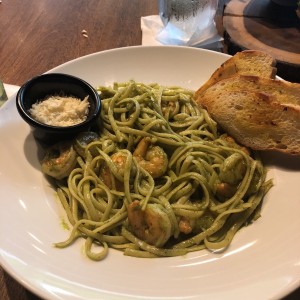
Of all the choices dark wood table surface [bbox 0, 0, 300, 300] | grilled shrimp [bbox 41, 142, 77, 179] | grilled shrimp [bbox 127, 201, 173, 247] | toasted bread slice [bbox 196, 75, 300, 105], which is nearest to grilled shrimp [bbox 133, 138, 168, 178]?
grilled shrimp [bbox 127, 201, 173, 247]

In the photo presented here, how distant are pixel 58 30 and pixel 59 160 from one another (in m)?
2.33

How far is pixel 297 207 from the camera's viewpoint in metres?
2.22

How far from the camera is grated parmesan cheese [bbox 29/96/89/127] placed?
2484 millimetres

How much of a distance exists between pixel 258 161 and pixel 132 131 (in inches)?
34.2

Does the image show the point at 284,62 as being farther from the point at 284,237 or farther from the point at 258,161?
the point at 284,237

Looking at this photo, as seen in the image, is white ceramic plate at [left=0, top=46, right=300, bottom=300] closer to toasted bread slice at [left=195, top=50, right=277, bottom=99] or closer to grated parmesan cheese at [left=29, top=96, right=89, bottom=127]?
grated parmesan cheese at [left=29, top=96, right=89, bottom=127]

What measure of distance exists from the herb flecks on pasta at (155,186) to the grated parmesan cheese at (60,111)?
0.14 metres

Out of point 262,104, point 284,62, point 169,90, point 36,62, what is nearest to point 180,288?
point 262,104

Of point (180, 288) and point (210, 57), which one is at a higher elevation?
point (210, 57)

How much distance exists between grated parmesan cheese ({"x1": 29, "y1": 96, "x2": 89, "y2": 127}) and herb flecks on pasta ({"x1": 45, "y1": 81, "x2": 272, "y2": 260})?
0.47 feet

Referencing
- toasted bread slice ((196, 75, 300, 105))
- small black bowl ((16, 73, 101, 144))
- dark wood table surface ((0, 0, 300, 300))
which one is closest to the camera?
small black bowl ((16, 73, 101, 144))

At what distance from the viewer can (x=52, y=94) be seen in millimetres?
2742

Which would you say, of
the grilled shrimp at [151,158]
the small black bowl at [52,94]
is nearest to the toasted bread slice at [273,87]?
the grilled shrimp at [151,158]

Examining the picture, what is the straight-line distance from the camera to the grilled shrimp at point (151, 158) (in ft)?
7.97
